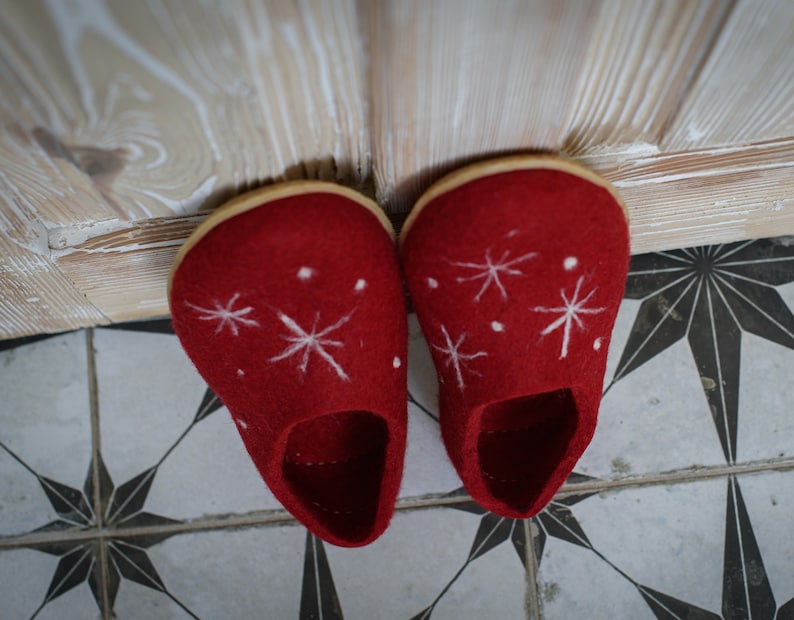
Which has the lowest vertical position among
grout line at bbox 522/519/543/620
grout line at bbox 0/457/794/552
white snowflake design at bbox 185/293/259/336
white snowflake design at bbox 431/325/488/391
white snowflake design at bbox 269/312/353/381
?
grout line at bbox 522/519/543/620

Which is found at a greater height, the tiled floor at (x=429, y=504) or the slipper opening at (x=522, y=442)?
the slipper opening at (x=522, y=442)

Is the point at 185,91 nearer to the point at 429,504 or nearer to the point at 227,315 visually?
the point at 227,315

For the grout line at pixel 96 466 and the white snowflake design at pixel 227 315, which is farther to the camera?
the grout line at pixel 96 466

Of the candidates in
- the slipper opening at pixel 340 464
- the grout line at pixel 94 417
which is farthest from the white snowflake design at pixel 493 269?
the grout line at pixel 94 417

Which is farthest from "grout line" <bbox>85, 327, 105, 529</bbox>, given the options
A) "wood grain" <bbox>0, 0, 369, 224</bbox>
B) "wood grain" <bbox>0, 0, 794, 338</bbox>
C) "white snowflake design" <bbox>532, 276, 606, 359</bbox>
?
"white snowflake design" <bbox>532, 276, 606, 359</bbox>

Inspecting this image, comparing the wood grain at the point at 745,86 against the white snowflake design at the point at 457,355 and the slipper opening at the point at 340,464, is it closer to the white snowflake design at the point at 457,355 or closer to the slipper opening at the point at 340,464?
the white snowflake design at the point at 457,355

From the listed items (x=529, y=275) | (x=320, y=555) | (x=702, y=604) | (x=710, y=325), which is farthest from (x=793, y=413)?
(x=320, y=555)

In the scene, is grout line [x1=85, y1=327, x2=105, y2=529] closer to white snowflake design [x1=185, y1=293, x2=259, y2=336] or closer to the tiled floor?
the tiled floor
